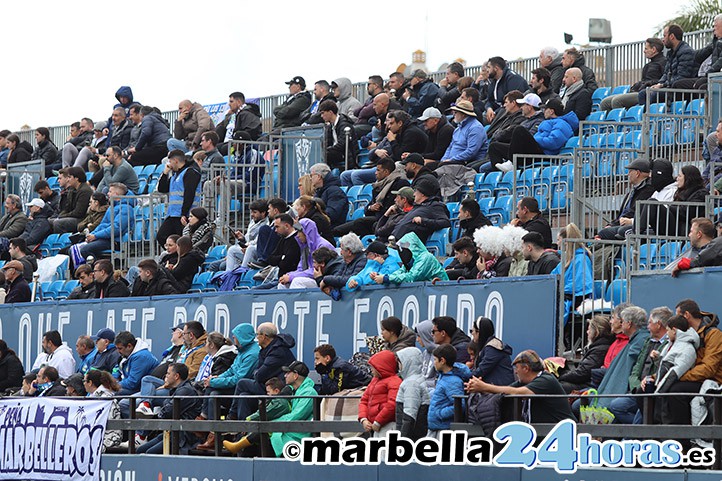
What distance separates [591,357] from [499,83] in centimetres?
925

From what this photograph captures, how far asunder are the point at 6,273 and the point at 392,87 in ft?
21.6

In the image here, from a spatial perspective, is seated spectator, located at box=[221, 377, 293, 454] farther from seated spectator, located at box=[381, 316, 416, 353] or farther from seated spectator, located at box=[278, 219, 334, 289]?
seated spectator, located at box=[278, 219, 334, 289]

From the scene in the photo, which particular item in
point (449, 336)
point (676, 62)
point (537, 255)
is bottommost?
point (449, 336)

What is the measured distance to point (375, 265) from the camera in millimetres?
15797

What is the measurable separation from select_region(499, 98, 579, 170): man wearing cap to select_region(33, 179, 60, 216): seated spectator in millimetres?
9268

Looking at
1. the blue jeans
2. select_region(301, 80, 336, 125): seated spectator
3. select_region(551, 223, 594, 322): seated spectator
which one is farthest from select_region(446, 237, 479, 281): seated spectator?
the blue jeans

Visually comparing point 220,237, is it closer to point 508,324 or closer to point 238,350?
point 238,350

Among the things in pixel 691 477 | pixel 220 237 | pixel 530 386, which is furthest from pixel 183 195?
pixel 691 477

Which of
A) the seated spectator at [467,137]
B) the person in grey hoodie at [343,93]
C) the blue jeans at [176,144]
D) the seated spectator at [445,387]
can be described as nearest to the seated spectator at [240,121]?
the blue jeans at [176,144]

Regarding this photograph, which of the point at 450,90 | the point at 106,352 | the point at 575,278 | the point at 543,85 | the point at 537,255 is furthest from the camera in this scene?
the point at 450,90

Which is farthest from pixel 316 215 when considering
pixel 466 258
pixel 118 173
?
pixel 118 173

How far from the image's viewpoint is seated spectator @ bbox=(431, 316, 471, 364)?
13344 mm

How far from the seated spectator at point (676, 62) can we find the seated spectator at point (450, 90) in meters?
3.66

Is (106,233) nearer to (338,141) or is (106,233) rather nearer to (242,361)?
(338,141)
